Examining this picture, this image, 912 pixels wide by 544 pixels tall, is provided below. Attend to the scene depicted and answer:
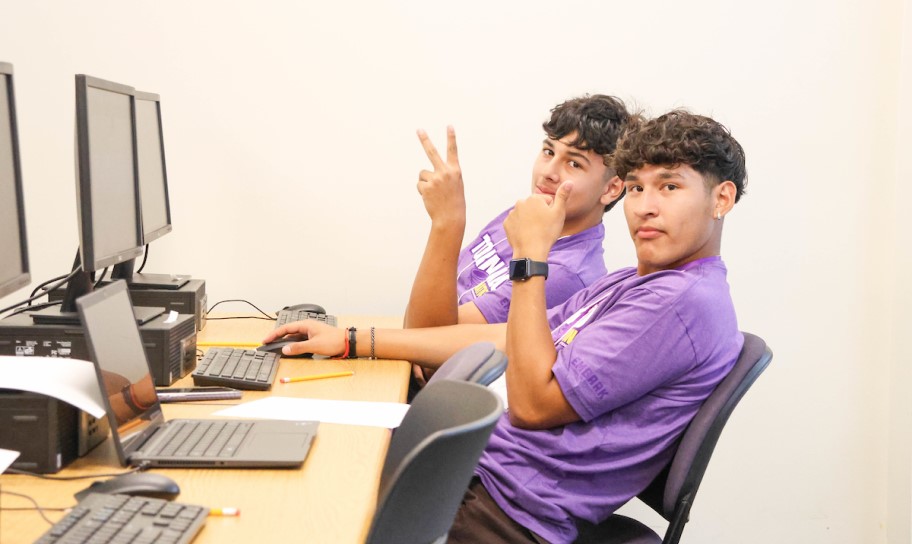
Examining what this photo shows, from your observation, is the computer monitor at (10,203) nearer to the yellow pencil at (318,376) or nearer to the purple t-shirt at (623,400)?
the yellow pencil at (318,376)

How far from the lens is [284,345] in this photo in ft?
7.14

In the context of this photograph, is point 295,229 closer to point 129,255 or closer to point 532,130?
point 532,130

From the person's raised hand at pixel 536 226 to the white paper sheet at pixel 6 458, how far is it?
101 cm

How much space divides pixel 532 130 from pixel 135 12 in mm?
1257

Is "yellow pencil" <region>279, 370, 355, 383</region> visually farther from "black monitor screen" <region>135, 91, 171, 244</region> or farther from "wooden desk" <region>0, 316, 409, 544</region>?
"black monitor screen" <region>135, 91, 171, 244</region>

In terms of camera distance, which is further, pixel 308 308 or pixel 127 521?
pixel 308 308

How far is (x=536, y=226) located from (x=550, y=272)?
366 millimetres

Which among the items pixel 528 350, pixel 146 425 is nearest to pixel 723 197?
pixel 528 350

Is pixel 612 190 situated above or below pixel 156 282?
above

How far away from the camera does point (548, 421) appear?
5.72ft

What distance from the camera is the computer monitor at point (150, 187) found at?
230cm

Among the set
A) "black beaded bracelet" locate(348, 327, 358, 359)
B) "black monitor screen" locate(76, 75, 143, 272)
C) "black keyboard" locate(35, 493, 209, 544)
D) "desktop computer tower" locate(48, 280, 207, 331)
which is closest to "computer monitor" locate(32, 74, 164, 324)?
"black monitor screen" locate(76, 75, 143, 272)

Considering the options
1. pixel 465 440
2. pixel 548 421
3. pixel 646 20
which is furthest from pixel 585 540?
pixel 646 20

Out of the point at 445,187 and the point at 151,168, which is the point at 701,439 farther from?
the point at 151,168
